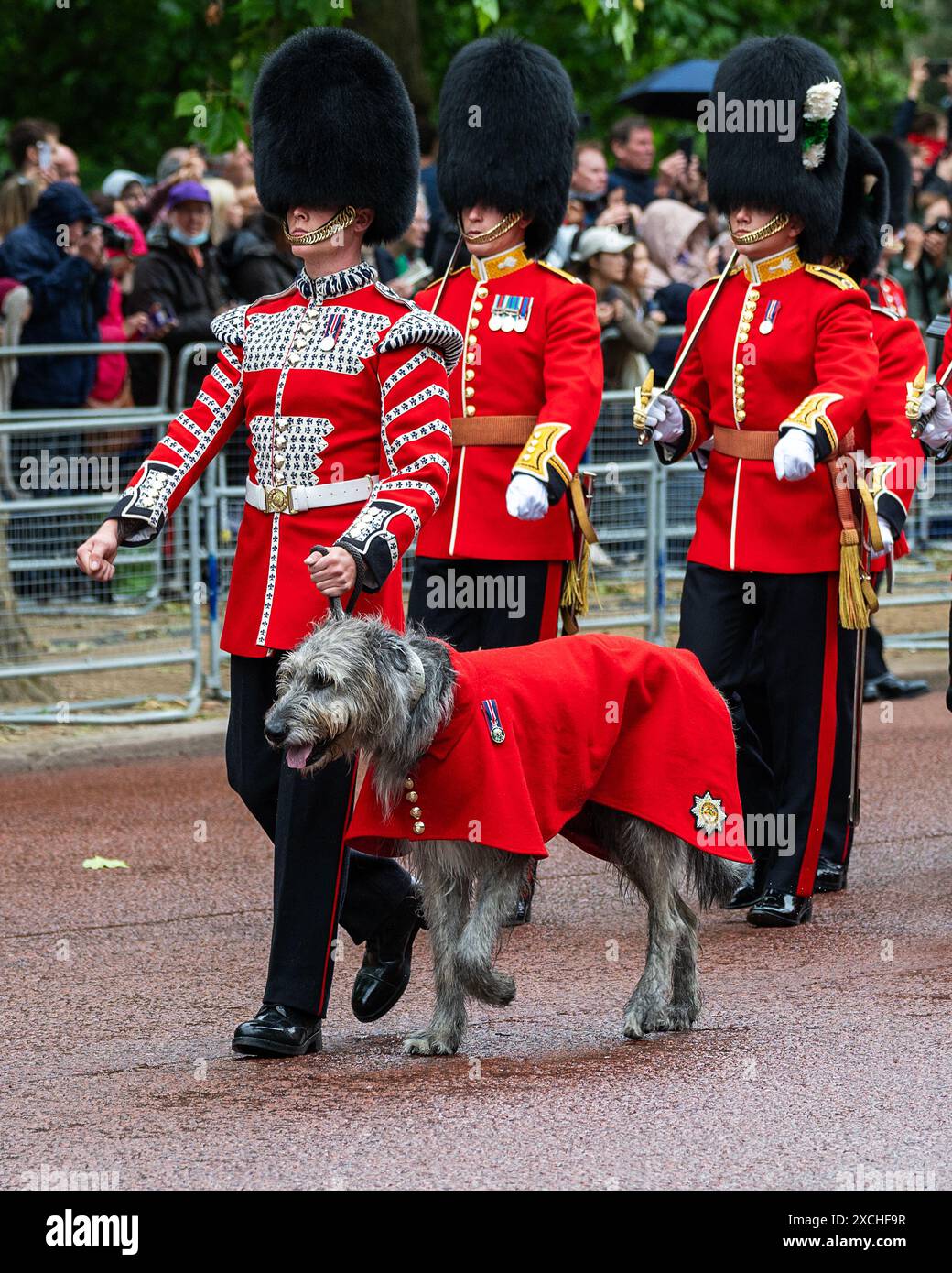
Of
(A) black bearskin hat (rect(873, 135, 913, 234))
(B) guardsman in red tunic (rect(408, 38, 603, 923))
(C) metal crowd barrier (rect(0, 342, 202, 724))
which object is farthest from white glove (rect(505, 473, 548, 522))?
(A) black bearskin hat (rect(873, 135, 913, 234))

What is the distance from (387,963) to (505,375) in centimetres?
214

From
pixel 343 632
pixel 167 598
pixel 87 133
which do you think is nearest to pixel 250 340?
pixel 343 632

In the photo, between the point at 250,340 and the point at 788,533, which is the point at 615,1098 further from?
the point at 788,533

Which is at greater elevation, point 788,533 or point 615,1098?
point 788,533

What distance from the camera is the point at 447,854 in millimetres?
5133

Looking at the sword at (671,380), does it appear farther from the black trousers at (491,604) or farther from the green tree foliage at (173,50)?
the green tree foliage at (173,50)

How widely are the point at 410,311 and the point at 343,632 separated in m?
0.85

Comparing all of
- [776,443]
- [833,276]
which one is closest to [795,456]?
[776,443]

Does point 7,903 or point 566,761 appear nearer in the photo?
point 566,761

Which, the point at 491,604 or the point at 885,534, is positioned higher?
the point at 885,534

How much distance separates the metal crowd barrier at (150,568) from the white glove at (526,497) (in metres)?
3.35

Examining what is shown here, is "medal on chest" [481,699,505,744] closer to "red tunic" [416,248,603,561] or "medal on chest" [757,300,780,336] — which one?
"red tunic" [416,248,603,561]

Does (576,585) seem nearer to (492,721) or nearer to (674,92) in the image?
(492,721)
